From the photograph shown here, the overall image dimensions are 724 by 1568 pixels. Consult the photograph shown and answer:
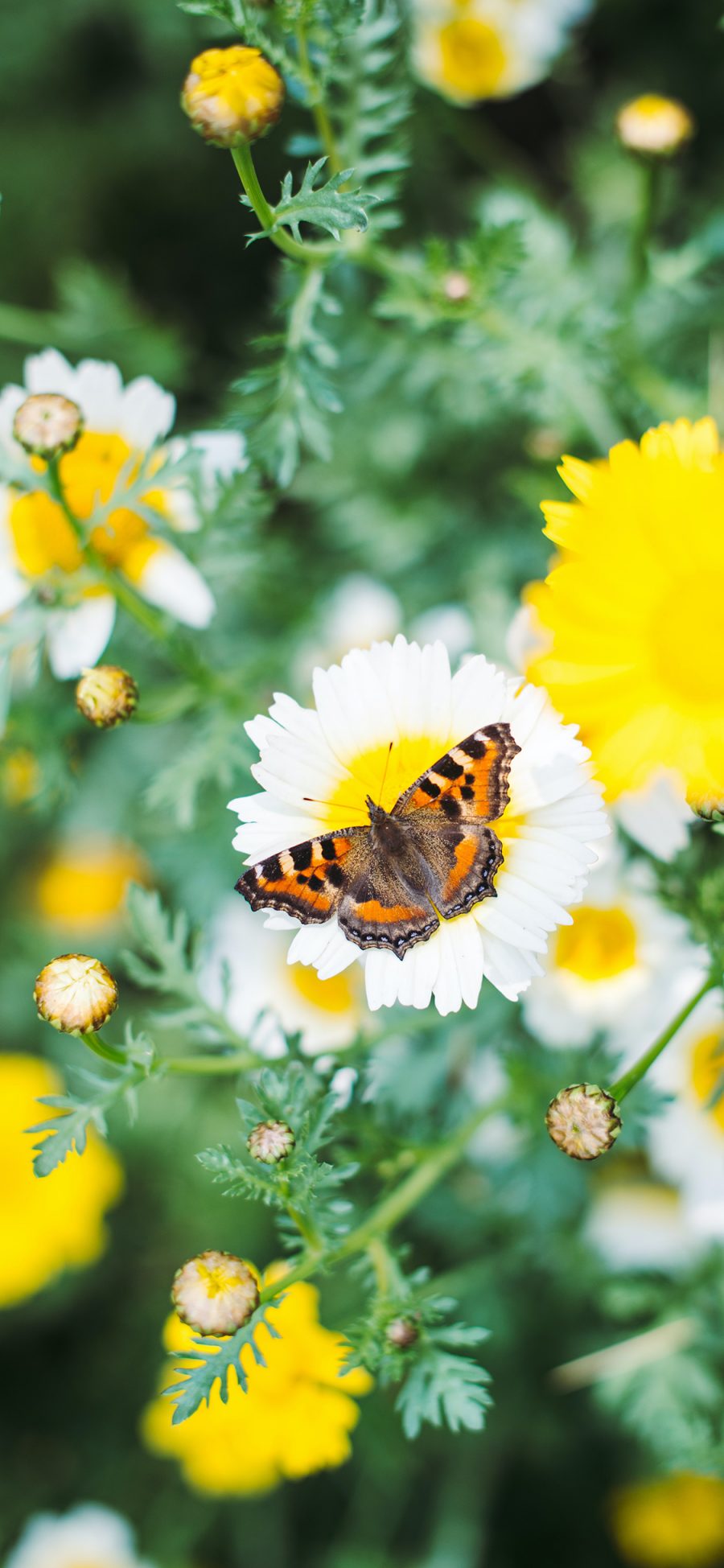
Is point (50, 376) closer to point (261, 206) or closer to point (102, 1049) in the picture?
point (261, 206)

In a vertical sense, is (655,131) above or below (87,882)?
above

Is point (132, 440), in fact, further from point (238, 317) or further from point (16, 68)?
point (16, 68)

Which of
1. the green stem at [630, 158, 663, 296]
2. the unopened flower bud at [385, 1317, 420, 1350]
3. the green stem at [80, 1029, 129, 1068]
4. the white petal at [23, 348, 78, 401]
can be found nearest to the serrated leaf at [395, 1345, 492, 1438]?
the unopened flower bud at [385, 1317, 420, 1350]

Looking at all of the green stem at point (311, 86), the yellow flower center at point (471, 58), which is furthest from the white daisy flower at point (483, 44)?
the green stem at point (311, 86)

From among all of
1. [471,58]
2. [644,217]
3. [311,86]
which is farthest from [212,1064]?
[471,58]

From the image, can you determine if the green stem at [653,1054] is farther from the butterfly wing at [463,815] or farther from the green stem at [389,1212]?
the green stem at [389,1212]

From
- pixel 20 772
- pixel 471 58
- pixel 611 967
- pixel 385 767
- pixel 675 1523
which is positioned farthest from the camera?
pixel 675 1523
